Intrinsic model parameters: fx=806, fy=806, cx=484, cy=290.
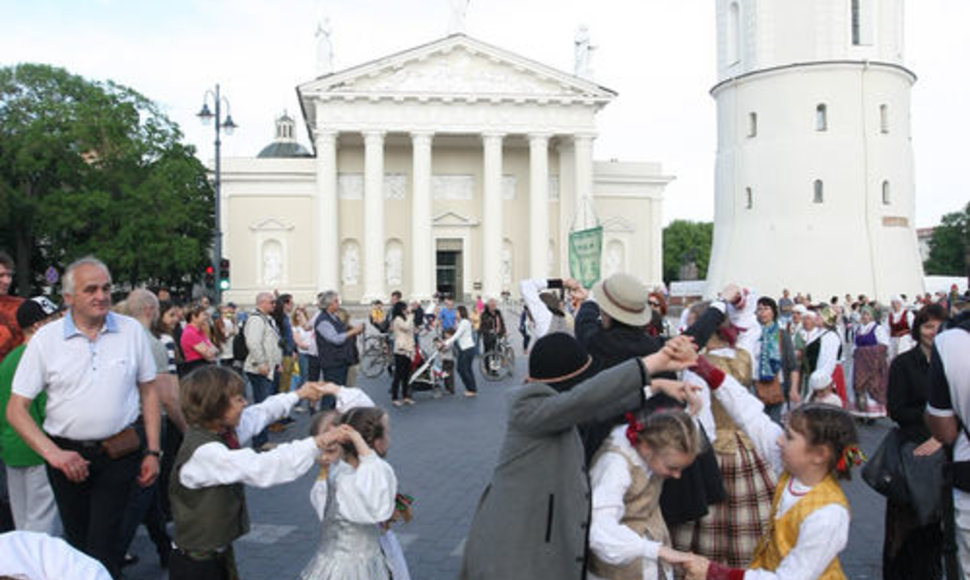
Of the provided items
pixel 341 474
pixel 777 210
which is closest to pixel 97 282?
pixel 341 474

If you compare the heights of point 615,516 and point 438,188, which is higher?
point 438,188

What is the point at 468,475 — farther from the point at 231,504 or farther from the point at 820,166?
the point at 820,166

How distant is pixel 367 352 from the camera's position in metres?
20.0

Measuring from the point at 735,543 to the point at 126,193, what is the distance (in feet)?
138

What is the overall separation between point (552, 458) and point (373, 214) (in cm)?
4302

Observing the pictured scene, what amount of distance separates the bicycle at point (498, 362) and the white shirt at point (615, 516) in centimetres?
1544

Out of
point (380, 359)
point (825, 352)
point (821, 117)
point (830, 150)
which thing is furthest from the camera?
point (821, 117)

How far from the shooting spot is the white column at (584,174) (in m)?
46.3

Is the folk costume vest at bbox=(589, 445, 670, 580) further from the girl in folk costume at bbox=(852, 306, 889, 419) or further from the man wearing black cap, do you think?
the girl in folk costume at bbox=(852, 306, 889, 419)

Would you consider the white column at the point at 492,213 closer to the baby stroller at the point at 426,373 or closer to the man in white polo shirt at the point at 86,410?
the baby stroller at the point at 426,373

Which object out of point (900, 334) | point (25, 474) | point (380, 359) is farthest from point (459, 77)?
point (25, 474)

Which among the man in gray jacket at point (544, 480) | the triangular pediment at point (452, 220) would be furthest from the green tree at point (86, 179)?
the man in gray jacket at point (544, 480)

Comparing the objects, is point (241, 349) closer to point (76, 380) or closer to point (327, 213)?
point (76, 380)

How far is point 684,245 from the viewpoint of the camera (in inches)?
4198
